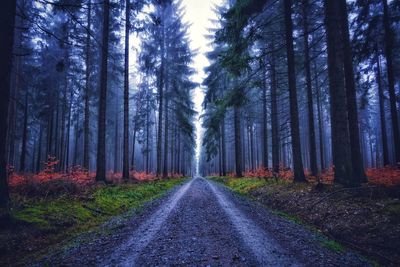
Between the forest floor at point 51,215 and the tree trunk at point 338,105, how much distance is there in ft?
24.7

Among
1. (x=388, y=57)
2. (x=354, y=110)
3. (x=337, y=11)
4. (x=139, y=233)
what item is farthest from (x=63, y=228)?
(x=388, y=57)

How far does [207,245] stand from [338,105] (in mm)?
7282

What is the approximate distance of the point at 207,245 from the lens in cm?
487

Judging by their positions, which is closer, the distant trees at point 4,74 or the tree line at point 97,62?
the distant trees at point 4,74

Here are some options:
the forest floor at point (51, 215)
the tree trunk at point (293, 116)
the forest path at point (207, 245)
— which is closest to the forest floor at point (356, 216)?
the forest path at point (207, 245)

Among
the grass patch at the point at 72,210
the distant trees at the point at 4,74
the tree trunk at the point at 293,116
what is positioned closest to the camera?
the grass patch at the point at 72,210

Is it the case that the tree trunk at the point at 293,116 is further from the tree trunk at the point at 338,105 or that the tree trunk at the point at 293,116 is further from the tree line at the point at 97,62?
the tree line at the point at 97,62

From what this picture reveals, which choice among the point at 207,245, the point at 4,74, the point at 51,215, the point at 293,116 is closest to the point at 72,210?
the point at 51,215

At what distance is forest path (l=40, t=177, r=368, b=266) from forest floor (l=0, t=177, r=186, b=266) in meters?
0.85

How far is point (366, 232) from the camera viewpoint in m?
5.43

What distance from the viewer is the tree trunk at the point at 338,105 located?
8.94 metres

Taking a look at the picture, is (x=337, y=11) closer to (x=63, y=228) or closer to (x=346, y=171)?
(x=346, y=171)

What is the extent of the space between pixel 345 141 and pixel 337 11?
505 cm

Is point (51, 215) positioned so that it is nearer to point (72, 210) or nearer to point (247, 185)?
point (72, 210)
